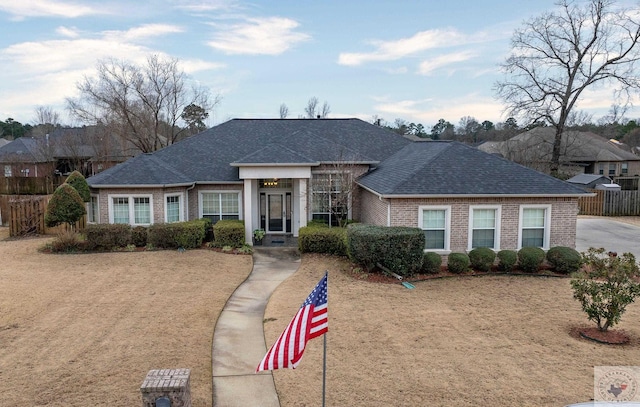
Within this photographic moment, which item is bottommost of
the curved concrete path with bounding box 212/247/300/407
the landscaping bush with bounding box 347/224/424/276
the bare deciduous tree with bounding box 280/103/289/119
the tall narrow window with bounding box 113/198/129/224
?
the curved concrete path with bounding box 212/247/300/407

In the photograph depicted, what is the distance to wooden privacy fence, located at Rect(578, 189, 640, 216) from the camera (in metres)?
28.7

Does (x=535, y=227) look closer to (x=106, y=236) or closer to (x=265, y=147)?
(x=265, y=147)

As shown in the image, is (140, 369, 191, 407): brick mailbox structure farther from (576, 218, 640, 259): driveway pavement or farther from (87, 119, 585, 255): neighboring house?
(576, 218, 640, 259): driveway pavement

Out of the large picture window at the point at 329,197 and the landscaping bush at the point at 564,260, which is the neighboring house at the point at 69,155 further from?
the landscaping bush at the point at 564,260

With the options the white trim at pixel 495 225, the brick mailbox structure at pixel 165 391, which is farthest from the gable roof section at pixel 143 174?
the brick mailbox structure at pixel 165 391

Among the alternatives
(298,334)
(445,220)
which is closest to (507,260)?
(445,220)

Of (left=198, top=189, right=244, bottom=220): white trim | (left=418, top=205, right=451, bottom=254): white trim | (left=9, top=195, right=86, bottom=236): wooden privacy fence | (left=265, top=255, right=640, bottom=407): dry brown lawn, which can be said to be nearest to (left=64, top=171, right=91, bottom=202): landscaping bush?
(left=9, top=195, right=86, bottom=236): wooden privacy fence

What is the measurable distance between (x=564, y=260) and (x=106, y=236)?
16874 mm

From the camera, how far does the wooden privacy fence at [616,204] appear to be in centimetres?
2870

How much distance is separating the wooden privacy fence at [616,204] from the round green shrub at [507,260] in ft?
65.8

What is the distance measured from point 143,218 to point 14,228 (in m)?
6.96

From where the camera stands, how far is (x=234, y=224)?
17703mm

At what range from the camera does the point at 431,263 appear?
44.6 ft

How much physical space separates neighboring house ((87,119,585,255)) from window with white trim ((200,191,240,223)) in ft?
0.16
